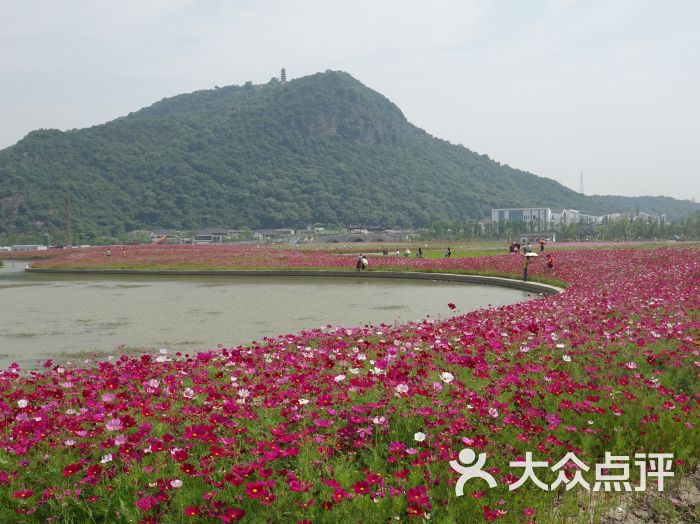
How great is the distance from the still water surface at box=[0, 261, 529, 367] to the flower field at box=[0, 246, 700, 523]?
5.23 metres

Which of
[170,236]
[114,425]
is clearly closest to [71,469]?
[114,425]

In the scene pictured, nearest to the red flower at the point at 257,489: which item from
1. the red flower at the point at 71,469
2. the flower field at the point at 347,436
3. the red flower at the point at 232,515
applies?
the flower field at the point at 347,436

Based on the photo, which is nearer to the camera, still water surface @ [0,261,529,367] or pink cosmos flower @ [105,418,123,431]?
pink cosmos flower @ [105,418,123,431]

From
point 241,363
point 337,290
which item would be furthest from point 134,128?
point 241,363

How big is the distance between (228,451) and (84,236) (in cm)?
13827

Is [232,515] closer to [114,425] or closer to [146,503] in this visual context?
[146,503]

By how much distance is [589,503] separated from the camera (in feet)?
13.1

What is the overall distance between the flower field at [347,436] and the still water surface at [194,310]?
5.23 meters

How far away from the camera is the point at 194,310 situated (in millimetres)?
17781

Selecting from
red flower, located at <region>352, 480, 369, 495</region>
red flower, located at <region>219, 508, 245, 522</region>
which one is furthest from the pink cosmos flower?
red flower, located at <region>352, 480, 369, 495</region>

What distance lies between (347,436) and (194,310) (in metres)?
14.1

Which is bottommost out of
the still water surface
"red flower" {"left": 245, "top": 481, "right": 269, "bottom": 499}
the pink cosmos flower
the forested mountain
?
the still water surface

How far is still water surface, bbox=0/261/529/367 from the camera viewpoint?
40.7ft

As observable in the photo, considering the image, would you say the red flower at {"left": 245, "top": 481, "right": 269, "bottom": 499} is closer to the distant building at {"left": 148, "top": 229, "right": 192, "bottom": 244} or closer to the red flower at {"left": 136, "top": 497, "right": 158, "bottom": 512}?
the red flower at {"left": 136, "top": 497, "right": 158, "bottom": 512}
